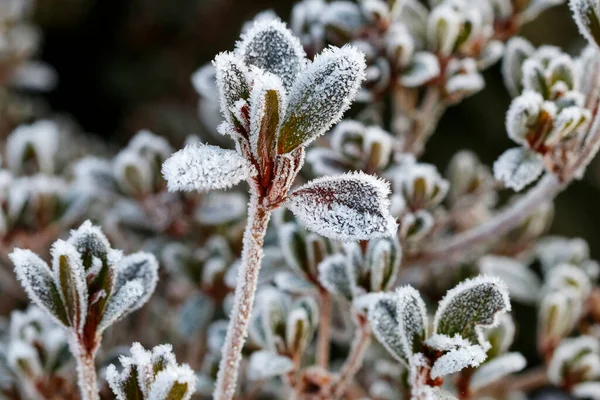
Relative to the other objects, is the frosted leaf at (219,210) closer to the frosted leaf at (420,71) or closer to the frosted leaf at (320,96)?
the frosted leaf at (420,71)

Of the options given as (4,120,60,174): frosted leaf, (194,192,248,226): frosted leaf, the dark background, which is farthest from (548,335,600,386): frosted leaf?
the dark background

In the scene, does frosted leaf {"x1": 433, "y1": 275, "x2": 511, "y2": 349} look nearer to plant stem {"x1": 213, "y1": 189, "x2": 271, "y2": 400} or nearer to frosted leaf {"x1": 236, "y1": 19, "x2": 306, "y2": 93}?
plant stem {"x1": 213, "y1": 189, "x2": 271, "y2": 400}

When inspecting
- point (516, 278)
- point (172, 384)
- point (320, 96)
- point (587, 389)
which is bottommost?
point (172, 384)

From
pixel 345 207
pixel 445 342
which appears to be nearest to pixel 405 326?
pixel 445 342

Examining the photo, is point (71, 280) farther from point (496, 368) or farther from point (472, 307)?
point (496, 368)

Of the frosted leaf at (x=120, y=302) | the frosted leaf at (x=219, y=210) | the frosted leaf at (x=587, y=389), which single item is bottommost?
the frosted leaf at (x=587, y=389)

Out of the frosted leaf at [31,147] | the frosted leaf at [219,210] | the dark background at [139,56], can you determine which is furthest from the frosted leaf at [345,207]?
the dark background at [139,56]
